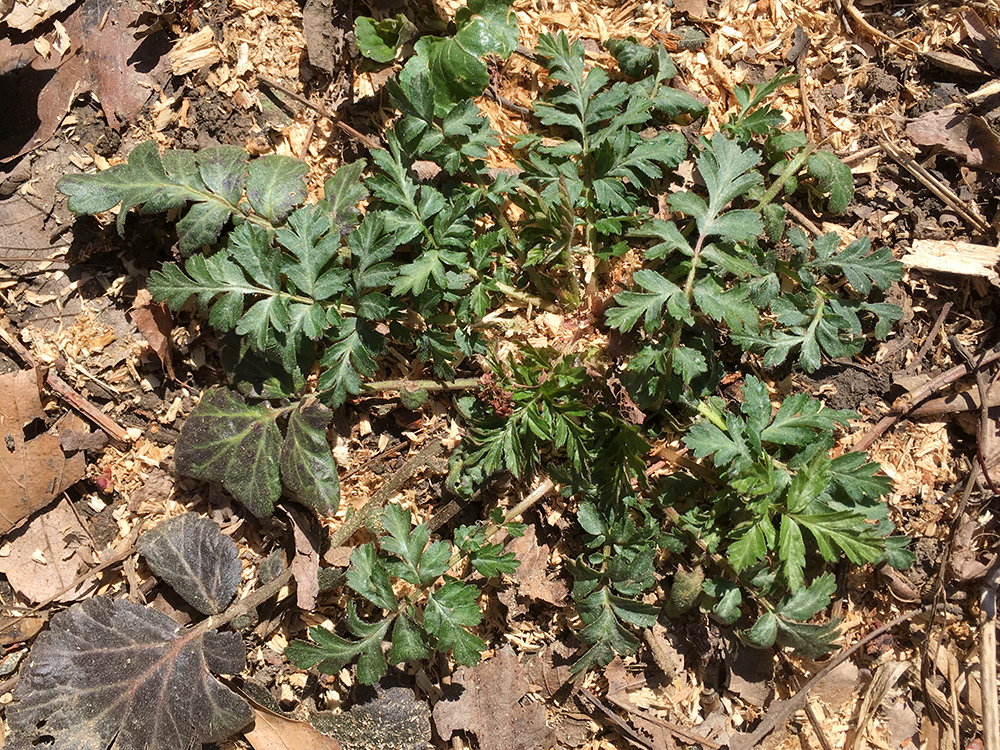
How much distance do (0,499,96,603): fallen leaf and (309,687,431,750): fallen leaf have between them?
4.00 feet

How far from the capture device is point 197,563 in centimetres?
340

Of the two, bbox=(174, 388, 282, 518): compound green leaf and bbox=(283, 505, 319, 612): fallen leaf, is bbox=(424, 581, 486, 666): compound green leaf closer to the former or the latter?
bbox=(283, 505, 319, 612): fallen leaf

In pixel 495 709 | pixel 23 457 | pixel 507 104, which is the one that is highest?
pixel 507 104

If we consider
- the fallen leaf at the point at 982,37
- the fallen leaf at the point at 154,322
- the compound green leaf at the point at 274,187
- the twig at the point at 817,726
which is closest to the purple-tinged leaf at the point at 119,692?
the fallen leaf at the point at 154,322

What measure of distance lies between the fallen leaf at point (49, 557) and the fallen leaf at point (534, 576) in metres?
1.85

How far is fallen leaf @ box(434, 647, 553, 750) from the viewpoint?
346 cm

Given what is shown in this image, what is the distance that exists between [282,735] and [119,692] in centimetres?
69

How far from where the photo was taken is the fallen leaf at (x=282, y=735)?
134 inches

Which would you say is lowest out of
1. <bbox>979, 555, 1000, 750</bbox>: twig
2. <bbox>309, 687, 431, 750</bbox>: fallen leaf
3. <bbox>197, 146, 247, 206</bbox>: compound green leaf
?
<bbox>979, 555, 1000, 750</bbox>: twig

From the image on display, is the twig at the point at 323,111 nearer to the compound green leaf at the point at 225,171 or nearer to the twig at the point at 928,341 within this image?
the compound green leaf at the point at 225,171

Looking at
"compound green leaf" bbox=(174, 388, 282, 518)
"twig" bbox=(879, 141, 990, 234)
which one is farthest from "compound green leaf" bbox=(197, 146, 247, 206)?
"twig" bbox=(879, 141, 990, 234)

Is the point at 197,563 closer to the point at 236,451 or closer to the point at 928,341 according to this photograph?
the point at 236,451

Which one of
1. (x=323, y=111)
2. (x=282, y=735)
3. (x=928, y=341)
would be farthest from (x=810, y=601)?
(x=323, y=111)

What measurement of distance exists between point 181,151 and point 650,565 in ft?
8.43
